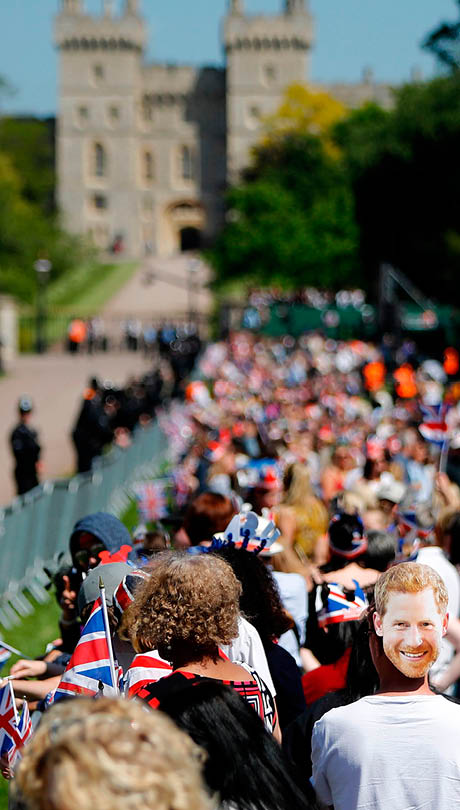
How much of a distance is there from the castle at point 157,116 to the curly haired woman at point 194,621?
95.3m

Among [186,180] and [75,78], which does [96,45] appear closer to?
[75,78]

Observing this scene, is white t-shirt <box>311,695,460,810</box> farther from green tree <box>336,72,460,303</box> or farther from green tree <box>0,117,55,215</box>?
green tree <box>0,117,55,215</box>

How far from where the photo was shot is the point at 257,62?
97.6 meters

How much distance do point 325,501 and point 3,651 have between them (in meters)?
6.38

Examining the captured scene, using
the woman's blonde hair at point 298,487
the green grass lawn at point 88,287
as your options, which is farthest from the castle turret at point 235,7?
the woman's blonde hair at point 298,487

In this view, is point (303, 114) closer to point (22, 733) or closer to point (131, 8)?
point (131, 8)

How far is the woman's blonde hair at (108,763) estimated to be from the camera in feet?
5.97

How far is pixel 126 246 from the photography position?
98.8 m

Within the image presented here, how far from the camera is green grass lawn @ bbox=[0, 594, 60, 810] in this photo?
8.62 meters

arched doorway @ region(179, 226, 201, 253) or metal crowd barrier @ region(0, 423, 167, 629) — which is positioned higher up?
arched doorway @ region(179, 226, 201, 253)

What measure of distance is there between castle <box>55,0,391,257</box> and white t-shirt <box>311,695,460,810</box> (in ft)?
314

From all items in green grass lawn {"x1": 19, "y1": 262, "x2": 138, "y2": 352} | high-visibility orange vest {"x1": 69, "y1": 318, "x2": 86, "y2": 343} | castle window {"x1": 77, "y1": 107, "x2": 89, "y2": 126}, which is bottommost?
high-visibility orange vest {"x1": 69, "y1": 318, "x2": 86, "y2": 343}

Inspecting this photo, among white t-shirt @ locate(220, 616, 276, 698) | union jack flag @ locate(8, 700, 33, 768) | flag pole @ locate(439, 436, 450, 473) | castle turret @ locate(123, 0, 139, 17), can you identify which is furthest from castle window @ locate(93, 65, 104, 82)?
union jack flag @ locate(8, 700, 33, 768)

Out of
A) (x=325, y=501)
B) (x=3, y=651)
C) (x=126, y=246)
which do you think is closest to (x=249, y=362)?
(x=325, y=501)
